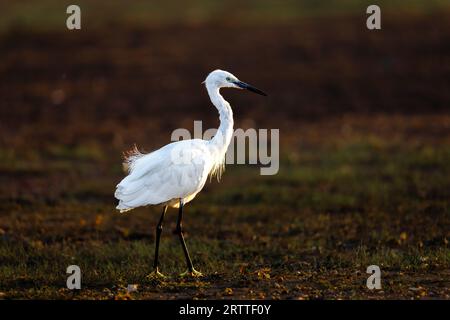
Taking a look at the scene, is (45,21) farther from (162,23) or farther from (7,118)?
(7,118)

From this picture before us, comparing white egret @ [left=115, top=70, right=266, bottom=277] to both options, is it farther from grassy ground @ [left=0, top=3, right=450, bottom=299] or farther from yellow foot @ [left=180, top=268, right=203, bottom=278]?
grassy ground @ [left=0, top=3, right=450, bottom=299]

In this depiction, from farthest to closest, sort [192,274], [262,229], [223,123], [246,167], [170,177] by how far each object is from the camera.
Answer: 1. [246,167]
2. [262,229]
3. [223,123]
4. [170,177]
5. [192,274]

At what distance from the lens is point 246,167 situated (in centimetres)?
1552

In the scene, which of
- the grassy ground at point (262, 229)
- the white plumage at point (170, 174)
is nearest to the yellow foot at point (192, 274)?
the grassy ground at point (262, 229)

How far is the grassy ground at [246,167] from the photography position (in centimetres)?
843

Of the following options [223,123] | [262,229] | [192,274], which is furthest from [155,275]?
[262,229]

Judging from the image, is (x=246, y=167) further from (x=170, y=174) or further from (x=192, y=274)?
(x=192, y=274)

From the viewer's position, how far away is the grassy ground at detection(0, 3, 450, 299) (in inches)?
332

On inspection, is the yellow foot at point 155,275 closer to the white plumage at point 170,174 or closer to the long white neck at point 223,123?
the white plumage at point 170,174

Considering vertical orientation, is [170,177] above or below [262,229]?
above

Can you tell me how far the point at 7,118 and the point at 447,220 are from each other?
13.0 metres

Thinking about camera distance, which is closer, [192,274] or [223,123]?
[192,274]

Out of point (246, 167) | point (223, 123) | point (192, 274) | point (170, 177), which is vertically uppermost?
point (223, 123)

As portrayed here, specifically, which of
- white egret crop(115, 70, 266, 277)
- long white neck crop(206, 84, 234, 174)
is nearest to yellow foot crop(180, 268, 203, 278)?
white egret crop(115, 70, 266, 277)
